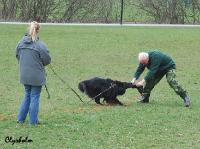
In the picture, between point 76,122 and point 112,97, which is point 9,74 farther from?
point 76,122

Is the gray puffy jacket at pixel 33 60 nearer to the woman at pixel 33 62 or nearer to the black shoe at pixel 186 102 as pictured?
the woman at pixel 33 62

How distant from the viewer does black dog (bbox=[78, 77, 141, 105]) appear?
1391 centimetres

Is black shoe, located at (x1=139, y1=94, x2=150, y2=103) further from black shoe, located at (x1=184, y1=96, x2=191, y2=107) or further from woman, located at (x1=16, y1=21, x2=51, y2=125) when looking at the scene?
woman, located at (x1=16, y1=21, x2=51, y2=125)

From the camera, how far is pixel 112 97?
14008 millimetres

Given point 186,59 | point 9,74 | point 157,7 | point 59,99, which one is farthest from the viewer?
point 157,7

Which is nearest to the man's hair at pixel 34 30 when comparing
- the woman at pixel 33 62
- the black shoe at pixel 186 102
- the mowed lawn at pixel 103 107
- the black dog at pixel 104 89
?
the woman at pixel 33 62

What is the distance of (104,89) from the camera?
1391cm

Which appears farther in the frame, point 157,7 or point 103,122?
point 157,7

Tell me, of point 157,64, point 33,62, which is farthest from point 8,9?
point 33,62

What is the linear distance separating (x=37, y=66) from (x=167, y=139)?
104 inches

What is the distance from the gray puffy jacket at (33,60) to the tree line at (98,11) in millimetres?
28091

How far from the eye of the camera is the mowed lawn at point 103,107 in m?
10.3

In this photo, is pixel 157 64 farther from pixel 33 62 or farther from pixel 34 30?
pixel 34 30

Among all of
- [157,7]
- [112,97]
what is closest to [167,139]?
[112,97]
